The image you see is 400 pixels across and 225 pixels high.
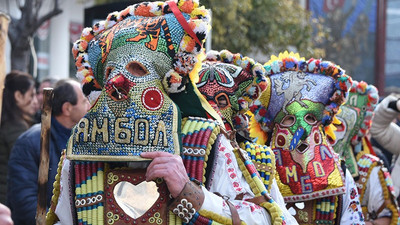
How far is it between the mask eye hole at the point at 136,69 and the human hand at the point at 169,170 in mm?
321

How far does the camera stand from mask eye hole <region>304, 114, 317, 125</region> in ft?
14.6

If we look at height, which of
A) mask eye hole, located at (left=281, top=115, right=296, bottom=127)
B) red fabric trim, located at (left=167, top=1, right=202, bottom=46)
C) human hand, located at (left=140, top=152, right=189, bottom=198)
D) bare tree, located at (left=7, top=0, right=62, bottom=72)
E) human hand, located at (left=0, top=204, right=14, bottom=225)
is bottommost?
human hand, located at (left=0, top=204, right=14, bottom=225)

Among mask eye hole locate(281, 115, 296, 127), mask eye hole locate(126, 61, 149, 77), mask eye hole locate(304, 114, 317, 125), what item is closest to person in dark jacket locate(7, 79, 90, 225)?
mask eye hole locate(281, 115, 296, 127)

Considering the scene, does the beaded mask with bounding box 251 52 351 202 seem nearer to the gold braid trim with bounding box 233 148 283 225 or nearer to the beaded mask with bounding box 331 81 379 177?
the beaded mask with bounding box 331 81 379 177

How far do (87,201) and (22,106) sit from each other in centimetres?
337

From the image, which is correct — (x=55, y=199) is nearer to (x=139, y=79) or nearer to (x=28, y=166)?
(x=139, y=79)

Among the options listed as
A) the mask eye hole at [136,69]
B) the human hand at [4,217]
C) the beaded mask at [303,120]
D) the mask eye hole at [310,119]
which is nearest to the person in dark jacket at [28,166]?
the beaded mask at [303,120]

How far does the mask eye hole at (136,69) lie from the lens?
2.89 metres

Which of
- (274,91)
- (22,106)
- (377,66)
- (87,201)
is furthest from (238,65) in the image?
(377,66)

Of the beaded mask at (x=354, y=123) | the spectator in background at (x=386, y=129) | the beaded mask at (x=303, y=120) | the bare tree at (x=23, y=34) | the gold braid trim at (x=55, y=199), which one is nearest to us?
the gold braid trim at (x=55, y=199)

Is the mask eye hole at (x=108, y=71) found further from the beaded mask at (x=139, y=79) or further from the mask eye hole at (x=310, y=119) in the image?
the mask eye hole at (x=310, y=119)

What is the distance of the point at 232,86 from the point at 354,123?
1.97 m

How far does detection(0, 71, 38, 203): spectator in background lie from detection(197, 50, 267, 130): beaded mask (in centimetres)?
243

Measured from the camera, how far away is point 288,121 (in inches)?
177
